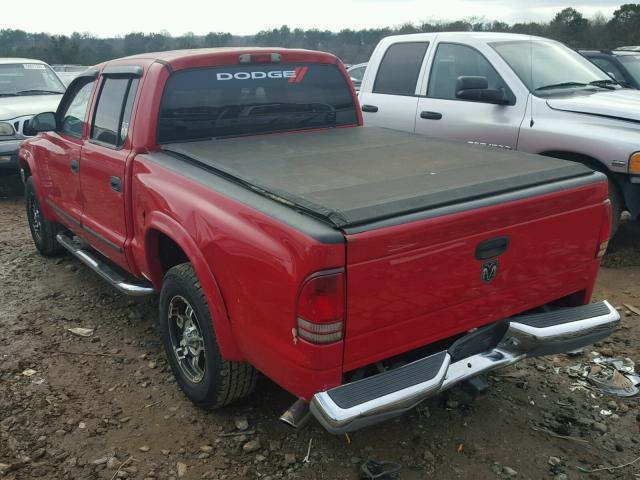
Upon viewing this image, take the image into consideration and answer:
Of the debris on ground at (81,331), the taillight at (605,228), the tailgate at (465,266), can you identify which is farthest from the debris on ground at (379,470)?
the debris on ground at (81,331)

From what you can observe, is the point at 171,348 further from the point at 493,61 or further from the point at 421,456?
the point at 493,61

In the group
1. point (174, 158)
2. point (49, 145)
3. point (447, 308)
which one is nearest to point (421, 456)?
point (447, 308)

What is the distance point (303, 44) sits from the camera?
32.6 metres

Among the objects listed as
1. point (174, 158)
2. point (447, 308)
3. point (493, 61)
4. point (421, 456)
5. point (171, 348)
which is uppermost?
point (493, 61)

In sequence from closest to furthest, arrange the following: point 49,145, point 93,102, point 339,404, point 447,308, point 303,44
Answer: point 339,404, point 447,308, point 93,102, point 49,145, point 303,44

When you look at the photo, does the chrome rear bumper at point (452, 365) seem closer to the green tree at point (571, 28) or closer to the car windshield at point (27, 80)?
the car windshield at point (27, 80)

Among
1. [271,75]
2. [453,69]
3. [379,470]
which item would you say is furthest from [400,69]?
[379,470]

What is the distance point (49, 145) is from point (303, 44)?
96.3 feet

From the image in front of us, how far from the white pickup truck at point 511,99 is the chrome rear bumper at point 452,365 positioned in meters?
2.16

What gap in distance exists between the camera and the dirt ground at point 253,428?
289 centimetres

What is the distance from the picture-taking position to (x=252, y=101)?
13.7 feet

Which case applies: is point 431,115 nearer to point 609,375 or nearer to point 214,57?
point 214,57

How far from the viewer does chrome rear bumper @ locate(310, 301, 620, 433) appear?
2.32 metres

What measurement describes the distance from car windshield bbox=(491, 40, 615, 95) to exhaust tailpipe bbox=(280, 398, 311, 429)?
13.9 ft
